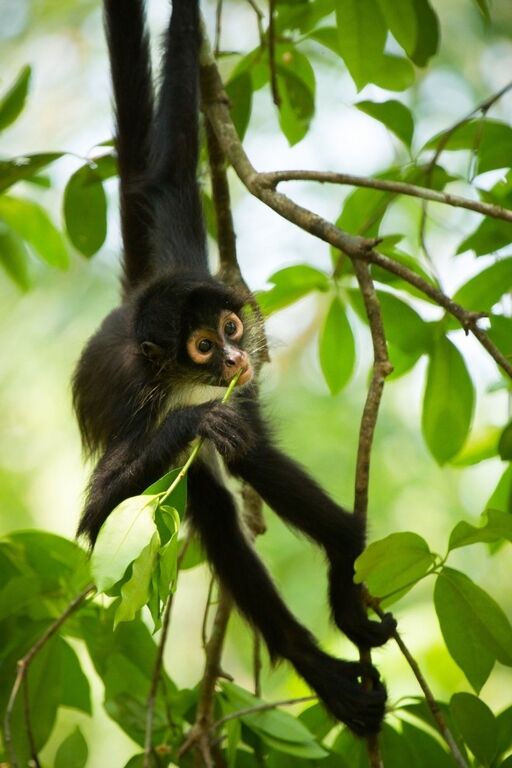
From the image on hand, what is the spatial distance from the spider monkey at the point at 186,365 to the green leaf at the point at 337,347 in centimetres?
32

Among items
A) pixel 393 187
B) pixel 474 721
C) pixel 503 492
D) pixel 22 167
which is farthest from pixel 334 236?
pixel 22 167

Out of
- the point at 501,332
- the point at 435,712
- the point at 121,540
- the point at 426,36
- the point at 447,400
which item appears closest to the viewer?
the point at 121,540

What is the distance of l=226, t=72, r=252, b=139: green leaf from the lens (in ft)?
13.7

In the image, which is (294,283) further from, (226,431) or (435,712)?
(435,712)

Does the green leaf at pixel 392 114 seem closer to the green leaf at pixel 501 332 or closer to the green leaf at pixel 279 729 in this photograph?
the green leaf at pixel 501 332

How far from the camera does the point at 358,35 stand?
10.5 ft

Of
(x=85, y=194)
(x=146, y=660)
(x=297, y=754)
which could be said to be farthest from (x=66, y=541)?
(x=85, y=194)

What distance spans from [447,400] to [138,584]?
6.57ft

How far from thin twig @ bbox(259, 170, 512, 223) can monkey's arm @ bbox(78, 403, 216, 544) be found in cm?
75

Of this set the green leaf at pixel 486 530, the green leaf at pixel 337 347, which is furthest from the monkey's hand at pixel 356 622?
the green leaf at pixel 486 530

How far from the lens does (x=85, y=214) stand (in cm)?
411

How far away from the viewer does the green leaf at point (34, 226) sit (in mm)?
4754

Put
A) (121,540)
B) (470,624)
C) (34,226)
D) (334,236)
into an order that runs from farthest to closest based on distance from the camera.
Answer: (34,226) < (334,236) < (470,624) < (121,540)

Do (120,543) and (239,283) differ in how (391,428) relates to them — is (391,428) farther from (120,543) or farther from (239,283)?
→ (120,543)
